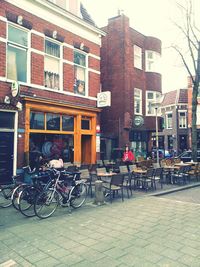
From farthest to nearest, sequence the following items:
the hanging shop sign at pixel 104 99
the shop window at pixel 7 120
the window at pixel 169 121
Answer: the window at pixel 169 121
the hanging shop sign at pixel 104 99
the shop window at pixel 7 120

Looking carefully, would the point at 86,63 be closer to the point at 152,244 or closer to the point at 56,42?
the point at 56,42

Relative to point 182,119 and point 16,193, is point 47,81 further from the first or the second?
point 182,119

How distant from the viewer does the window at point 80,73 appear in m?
13.8

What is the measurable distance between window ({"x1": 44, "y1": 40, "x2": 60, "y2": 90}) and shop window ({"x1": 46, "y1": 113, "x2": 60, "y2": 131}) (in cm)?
143

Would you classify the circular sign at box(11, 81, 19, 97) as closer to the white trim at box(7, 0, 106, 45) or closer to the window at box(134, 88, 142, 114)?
the white trim at box(7, 0, 106, 45)

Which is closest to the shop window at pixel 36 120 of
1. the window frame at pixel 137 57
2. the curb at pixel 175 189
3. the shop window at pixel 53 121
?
the shop window at pixel 53 121

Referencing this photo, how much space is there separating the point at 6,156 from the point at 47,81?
4.14 metres

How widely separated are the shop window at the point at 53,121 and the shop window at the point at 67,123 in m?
0.36

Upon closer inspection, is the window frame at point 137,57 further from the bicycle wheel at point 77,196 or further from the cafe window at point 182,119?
the cafe window at point 182,119

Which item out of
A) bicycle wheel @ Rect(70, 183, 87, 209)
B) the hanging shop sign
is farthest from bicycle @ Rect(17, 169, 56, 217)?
the hanging shop sign

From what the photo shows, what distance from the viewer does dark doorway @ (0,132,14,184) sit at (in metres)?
10.3

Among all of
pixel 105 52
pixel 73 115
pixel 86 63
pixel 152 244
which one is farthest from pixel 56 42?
pixel 152 244

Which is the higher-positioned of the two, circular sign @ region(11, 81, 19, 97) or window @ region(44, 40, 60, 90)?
window @ region(44, 40, 60, 90)

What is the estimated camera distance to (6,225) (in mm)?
5930
